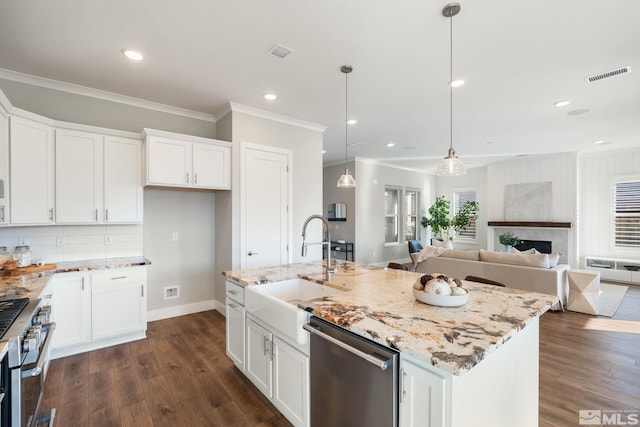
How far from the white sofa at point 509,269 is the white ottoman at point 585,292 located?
3.5 inches

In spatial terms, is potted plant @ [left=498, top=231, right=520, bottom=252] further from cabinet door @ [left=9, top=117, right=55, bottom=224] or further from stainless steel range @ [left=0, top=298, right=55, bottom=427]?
cabinet door @ [left=9, top=117, right=55, bottom=224]

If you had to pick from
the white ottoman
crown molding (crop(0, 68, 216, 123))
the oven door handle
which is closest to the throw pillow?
the white ottoman

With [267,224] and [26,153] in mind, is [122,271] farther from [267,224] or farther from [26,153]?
[267,224]

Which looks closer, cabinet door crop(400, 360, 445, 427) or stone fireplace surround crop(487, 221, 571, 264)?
cabinet door crop(400, 360, 445, 427)

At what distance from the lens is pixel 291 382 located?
6.07 feet

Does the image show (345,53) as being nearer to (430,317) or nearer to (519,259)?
(430,317)

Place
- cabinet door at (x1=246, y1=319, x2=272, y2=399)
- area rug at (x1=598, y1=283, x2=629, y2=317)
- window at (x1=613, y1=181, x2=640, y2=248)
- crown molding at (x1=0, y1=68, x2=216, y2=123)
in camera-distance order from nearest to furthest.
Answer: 1. cabinet door at (x1=246, y1=319, x2=272, y2=399)
2. crown molding at (x1=0, y1=68, x2=216, y2=123)
3. area rug at (x1=598, y1=283, x2=629, y2=317)
4. window at (x1=613, y1=181, x2=640, y2=248)

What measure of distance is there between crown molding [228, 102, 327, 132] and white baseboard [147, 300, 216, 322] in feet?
8.74

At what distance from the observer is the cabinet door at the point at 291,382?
174 centimetres

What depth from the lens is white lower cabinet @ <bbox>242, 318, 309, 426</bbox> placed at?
176 centimetres

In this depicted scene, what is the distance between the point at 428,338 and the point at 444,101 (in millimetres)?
3411

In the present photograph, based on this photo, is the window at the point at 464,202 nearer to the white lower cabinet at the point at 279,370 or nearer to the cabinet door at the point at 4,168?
the white lower cabinet at the point at 279,370

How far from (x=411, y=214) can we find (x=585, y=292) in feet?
16.4

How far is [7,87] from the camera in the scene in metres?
3.04
